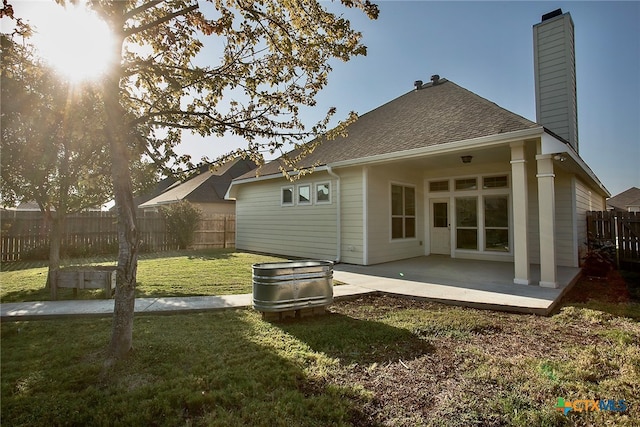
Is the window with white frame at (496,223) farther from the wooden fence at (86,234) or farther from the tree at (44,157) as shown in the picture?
the wooden fence at (86,234)

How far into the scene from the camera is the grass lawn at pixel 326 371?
2.27 meters

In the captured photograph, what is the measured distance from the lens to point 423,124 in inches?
356

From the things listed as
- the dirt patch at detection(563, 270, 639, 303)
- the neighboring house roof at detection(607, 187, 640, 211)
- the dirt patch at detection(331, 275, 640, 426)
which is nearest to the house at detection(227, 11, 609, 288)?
the dirt patch at detection(563, 270, 639, 303)

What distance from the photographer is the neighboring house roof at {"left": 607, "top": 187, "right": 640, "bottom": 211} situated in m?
36.1

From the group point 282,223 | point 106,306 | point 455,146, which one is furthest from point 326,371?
point 282,223

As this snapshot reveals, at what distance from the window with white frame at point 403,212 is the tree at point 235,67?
6.34 meters

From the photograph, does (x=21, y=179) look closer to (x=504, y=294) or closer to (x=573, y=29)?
(x=504, y=294)

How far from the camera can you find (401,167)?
33.7 feet

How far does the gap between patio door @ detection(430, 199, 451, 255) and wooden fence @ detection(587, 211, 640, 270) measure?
4142 mm

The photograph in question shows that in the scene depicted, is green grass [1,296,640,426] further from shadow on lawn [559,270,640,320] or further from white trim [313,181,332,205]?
white trim [313,181,332,205]

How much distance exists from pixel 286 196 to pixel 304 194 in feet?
3.48

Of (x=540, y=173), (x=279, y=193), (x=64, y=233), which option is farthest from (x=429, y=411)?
(x=64, y=233)

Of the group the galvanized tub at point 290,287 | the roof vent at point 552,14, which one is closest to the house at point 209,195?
the galvanized tub at point 290,287

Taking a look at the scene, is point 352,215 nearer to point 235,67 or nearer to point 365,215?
point 365,215
